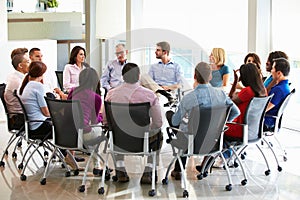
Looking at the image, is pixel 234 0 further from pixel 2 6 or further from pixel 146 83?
pixel 2 6

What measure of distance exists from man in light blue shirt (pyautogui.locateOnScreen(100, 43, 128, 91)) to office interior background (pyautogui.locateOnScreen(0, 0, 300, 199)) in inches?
28.3

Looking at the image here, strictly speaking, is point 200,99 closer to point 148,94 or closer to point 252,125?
point 148,94

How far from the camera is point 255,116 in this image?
4.82m

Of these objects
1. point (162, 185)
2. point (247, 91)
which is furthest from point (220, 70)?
point (162, 185)

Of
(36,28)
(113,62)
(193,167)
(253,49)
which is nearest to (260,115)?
(193,167)

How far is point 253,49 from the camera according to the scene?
24.2 feet

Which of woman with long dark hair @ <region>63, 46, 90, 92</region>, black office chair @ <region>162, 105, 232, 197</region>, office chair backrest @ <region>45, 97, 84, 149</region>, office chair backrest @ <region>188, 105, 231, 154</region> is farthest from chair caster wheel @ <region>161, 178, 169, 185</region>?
woman with long dark hair @ <region>63, 46, 90, 92</region>

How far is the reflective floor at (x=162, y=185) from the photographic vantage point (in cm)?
450

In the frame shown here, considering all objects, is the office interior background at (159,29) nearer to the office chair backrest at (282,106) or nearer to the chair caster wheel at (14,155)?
the office chair backrest at (282,106)

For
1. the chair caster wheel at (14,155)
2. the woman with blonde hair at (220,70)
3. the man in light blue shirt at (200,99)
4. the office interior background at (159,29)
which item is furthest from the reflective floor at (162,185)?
the office interior background at (159,29)

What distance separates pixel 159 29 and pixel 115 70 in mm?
2781

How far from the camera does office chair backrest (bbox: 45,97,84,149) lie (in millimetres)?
4531

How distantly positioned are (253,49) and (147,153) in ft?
11.7

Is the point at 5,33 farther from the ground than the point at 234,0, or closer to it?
closer to it
